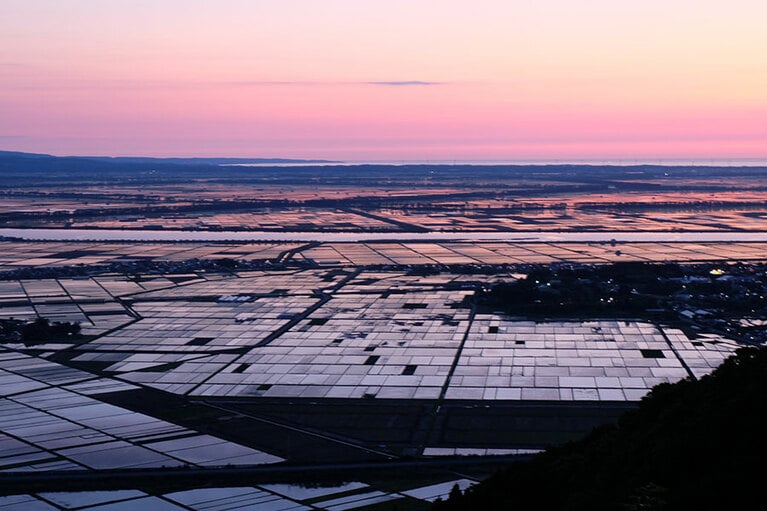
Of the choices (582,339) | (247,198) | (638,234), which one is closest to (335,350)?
(582,339)

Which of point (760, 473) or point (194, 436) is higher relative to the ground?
point (760, 473)

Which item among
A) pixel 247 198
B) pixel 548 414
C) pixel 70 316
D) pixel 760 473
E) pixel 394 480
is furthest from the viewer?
pixel 247 198

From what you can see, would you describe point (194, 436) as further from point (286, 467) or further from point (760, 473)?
point (760, 473)

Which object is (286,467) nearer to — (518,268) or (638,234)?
(518,268)

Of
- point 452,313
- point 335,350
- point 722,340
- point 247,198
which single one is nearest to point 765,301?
point 722,340

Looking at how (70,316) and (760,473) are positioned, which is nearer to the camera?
(760,473)

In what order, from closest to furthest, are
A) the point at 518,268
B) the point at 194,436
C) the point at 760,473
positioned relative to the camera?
1. the point at 760,473
2. the point at 194,436
3. the point at 518,268
